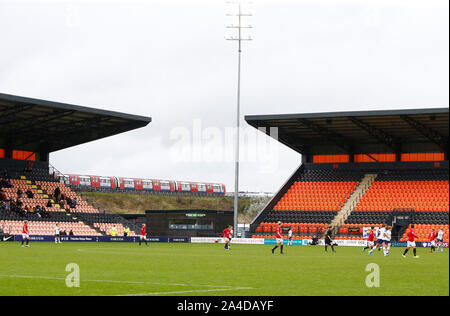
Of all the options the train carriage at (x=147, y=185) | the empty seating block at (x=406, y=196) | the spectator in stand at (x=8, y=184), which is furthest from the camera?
the train carriage at (x=147, y=185)

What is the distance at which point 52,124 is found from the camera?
63.4 metres

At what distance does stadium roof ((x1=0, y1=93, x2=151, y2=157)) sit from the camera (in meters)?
55.0

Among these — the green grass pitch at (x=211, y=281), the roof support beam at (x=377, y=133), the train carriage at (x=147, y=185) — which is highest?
the roof support beam at (x=377, y=133)

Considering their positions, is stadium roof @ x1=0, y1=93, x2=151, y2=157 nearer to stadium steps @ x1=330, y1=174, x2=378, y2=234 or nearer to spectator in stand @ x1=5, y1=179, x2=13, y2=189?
spectator in stand @ x1=5, y1=179, x2=13, y2=189

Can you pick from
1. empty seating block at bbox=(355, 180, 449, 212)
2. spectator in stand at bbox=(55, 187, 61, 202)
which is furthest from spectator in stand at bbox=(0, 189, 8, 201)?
empty seating block at bbox=(355, 180, 449, 212)

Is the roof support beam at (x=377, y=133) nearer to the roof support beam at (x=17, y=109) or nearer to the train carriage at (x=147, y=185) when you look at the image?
the roof support beam at (x=17, y=109)

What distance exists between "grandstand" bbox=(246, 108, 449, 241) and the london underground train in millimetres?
39376

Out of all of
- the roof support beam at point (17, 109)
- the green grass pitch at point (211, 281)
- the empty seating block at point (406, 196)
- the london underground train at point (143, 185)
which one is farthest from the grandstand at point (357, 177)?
the london underground train at point (143, 185)

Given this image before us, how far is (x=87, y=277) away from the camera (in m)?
19.1

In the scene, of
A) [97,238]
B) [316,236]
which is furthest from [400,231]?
[97,238]

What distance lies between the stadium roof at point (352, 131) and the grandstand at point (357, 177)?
0.08 metres

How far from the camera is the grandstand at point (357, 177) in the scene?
5947 cm

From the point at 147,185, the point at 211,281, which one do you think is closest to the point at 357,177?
the point at 147,185
